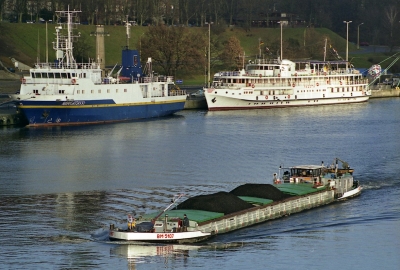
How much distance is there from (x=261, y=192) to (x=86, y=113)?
137 feet

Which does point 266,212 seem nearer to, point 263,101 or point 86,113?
point 86,113

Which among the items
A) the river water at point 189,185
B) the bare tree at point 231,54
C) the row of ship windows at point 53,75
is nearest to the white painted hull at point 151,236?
the river water at point 189,185

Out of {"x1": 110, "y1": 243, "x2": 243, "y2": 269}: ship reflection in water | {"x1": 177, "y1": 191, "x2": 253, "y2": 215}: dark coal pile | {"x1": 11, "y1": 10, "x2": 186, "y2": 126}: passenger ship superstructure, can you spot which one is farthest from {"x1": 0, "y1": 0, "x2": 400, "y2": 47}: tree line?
{"x1": 110, "y1": 243, "x2": 243, "y2": 269}: ship reflection in water

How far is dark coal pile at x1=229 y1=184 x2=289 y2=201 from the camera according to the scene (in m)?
46.4

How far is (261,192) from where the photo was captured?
46562 millimetres

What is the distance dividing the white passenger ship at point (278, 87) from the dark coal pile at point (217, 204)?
5490 cm

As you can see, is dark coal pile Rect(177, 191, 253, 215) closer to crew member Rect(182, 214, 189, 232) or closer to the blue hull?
crew member Rect(182, 214, 189, 232)

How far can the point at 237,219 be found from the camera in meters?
43.1

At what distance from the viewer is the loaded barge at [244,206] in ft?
132

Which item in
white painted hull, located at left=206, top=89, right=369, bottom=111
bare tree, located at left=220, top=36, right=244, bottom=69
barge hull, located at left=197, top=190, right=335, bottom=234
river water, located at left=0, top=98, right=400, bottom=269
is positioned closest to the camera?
river water, located at left=0, top=98, right=400, bottom=269

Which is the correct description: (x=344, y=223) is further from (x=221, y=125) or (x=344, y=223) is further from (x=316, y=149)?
(x=221, y=125)

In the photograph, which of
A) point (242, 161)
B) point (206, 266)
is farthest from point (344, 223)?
point (242, 161)

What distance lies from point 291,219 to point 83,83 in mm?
44123

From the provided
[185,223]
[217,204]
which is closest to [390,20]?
[217,204]
